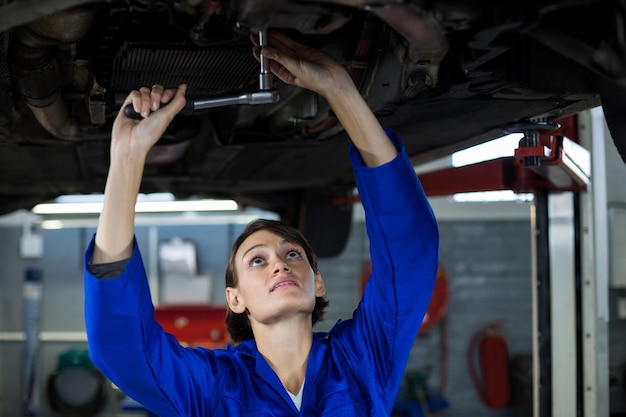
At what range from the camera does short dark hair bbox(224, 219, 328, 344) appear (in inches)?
69.0

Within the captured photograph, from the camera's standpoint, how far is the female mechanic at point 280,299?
1314 millimetres

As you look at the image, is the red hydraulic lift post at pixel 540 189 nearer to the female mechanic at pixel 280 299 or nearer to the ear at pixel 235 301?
the female mechanic at pixel 280 299

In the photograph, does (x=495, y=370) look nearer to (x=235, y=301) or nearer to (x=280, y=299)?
(x=235, y=301)

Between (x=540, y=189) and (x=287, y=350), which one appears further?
(x=540, y=189)

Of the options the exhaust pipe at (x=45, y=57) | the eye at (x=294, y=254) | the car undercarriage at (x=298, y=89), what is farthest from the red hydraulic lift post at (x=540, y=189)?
the exhaust pipe at (x=45, y=57)

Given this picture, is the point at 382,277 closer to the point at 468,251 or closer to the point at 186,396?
the point at 186,396

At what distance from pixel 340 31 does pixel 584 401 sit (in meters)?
1.69

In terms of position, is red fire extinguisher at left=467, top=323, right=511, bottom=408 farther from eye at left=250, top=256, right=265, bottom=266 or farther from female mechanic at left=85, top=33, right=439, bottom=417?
eye at left=250, top=256, right=265, bottom=266

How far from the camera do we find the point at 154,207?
6.24 metres

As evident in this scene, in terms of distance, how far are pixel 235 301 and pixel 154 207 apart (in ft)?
15.1

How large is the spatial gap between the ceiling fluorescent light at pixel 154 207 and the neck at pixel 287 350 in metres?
4.05

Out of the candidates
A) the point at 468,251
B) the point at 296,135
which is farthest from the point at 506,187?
the point at 468,251

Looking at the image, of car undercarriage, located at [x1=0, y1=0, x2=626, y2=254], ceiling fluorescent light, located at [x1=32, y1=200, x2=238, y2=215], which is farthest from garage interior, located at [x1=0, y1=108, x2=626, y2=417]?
car undercarriage, located at [x1=0, y1=0, x2=626, y2=254]

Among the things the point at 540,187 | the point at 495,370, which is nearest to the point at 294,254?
the point at 540,187
